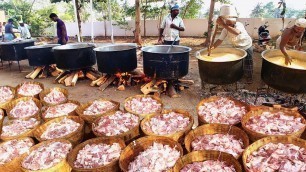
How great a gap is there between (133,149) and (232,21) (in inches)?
148

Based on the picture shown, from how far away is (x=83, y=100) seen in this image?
6.51 metres

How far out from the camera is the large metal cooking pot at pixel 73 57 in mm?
7367

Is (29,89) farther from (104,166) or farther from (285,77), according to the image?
(285,77)

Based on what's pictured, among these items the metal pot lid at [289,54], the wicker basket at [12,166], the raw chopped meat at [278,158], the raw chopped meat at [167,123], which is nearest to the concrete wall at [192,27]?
the metal pot lid at [289,54]

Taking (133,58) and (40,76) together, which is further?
(40,76)

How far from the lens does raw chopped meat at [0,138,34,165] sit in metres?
3.02

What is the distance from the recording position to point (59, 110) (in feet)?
Answer: 13.5

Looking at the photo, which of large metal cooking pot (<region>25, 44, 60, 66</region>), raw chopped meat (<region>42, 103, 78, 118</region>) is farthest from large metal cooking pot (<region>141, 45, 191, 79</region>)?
large metal cooking pot (<region>25, 44, 60, 66</region>)

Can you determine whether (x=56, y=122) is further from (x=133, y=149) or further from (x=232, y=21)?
(x=232, y=21)

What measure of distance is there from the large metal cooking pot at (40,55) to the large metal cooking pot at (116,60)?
8.75 ft

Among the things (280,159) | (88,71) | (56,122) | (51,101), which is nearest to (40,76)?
(88,71)

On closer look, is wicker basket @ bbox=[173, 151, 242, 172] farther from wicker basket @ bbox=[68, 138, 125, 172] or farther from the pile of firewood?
the pile of firewood

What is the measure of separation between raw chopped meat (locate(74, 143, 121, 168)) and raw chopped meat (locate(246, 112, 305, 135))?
1.78 metres

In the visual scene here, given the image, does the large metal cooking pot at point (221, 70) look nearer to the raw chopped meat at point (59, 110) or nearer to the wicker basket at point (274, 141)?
the wicker basket at point (274, 141)
